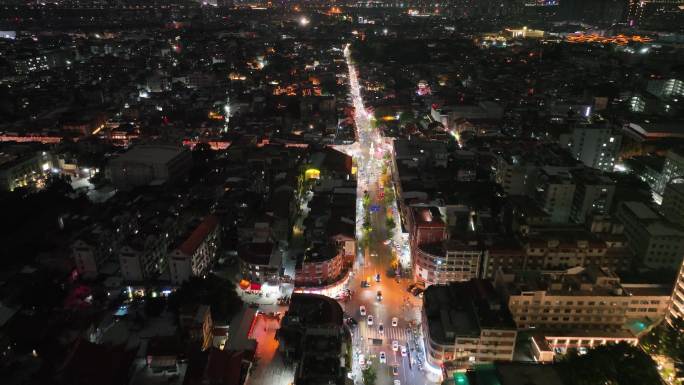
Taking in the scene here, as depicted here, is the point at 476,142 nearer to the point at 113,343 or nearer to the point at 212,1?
the point at 113,343

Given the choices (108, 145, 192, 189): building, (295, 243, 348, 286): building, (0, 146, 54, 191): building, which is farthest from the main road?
(0, 146, 54, 191): building

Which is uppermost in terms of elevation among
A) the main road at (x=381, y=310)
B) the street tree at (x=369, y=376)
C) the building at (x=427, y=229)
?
the building at (x=427, y=229)

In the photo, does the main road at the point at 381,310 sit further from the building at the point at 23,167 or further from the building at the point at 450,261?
the building at the point at 23,167

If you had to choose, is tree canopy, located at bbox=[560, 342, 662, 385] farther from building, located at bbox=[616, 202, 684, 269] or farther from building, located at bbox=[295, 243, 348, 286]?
building, located at bbox=[295, 243, 348, 286]

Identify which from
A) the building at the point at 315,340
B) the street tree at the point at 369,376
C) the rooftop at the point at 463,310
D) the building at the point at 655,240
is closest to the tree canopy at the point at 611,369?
the rooftop at the point at 463,310

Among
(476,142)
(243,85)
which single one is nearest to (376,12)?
(243,85)

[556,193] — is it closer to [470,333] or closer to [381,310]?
[381,310]
